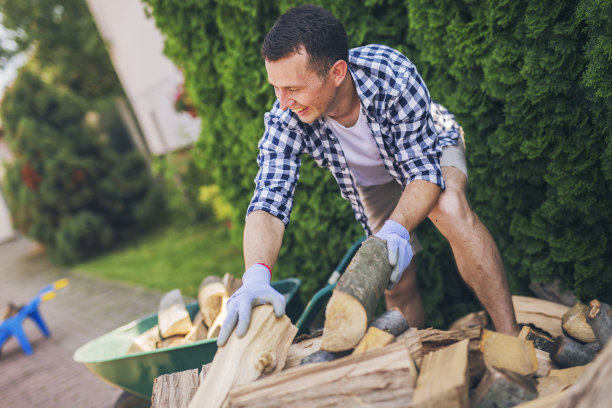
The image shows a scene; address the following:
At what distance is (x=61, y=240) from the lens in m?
7.60

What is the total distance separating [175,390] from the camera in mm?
1590

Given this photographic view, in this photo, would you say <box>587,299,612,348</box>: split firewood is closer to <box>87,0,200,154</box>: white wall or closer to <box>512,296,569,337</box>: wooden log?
<box>512,296,569,337</box>: wooden log

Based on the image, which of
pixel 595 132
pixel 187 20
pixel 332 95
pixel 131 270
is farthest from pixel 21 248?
pixel 595 132

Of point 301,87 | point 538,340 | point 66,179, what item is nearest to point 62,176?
point 66,179

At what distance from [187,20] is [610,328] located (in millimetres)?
3130

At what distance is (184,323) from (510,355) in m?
1.71

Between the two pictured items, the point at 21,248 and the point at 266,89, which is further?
the point at 21,248

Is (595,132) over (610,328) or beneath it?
over

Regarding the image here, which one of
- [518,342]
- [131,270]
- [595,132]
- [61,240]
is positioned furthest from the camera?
[61,240]

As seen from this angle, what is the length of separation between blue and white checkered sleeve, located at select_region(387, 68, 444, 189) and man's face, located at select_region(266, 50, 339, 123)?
29 cm

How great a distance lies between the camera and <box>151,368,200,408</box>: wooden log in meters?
1.55

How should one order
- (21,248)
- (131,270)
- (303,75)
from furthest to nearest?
1. (21,248)
2. (131,270)
3. (303,75)

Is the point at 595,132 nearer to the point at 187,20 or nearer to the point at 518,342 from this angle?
the point at 518,342

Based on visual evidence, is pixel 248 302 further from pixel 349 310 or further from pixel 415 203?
pixel 415 203
